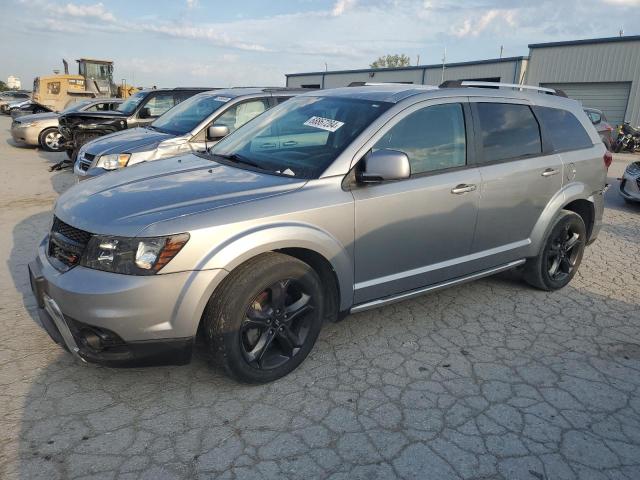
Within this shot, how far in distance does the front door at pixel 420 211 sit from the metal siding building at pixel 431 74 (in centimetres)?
1970

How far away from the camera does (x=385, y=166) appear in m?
3.10

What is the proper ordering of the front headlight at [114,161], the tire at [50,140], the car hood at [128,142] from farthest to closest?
1. the tire at [50,140]
2. the car hood at [128,142]
3. the front headlight at [114,161]

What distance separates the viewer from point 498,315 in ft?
14.0

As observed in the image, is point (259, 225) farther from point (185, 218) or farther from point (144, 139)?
point (144, 139)

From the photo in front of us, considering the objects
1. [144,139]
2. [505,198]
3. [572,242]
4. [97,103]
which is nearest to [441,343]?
[505,198]

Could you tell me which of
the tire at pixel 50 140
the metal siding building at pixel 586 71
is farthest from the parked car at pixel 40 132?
the metal siding building at pixel 586 71

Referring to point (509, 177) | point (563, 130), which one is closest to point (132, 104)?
point (563, 130)

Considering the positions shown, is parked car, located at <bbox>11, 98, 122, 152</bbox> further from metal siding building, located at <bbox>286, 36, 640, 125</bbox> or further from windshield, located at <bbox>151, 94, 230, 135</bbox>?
metal siding building, located at <bbox>286, 36, 640, 125</bbox>

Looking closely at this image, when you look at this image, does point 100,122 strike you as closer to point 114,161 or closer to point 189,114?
point 189,114

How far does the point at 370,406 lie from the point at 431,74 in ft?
104

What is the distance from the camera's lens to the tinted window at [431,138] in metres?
3.48

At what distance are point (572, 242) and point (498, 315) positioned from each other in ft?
4.15

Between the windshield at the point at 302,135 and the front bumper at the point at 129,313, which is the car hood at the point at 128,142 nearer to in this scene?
the windshield at the point at 302,135

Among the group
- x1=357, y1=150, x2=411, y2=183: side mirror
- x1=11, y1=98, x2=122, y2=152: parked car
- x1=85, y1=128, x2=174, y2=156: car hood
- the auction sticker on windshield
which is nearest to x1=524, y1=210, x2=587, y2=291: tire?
x1=357, y1=150, x2=411, y2=183: side mirror
